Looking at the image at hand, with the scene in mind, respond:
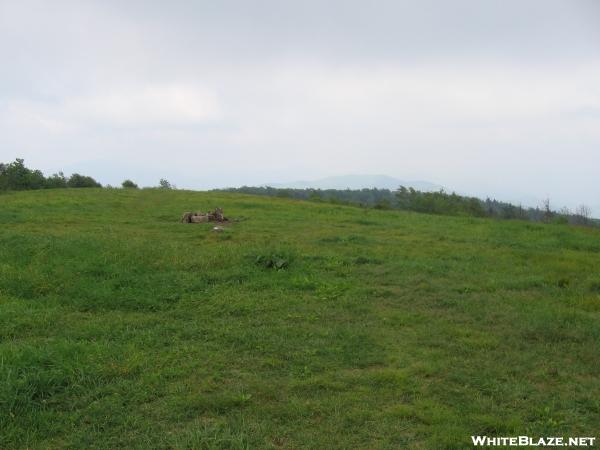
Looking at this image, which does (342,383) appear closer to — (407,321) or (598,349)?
(407,321)

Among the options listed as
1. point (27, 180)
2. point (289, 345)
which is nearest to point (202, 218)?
point (289, 345)

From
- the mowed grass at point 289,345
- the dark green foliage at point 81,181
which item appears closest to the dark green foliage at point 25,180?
the dark green foliage at point 81,181

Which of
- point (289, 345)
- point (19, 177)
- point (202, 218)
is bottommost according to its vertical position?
point (289, 345)

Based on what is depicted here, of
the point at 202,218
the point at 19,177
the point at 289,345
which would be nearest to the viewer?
the point at 289,345

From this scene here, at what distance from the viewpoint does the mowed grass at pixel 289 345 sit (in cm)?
416

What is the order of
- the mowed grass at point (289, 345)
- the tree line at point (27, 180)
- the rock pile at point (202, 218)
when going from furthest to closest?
1. the tree line at point (27, 180)
2. the rock pile at point (202, 218)
3. the mowed grass at point (289, 345)

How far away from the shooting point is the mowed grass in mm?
4156

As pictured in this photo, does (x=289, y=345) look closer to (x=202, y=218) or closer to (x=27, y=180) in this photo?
(x=202, y=218)

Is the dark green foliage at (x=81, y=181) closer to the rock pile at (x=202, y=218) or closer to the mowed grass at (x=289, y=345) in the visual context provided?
the rock pile at (x=202, y=218)

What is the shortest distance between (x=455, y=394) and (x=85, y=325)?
469cm

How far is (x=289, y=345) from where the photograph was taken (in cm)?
581

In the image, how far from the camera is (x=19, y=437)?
4012 millimetres

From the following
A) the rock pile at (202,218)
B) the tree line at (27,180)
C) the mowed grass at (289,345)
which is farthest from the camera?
the tree line at (27,180)

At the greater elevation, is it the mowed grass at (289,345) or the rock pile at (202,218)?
the rock pile at (202,218)
